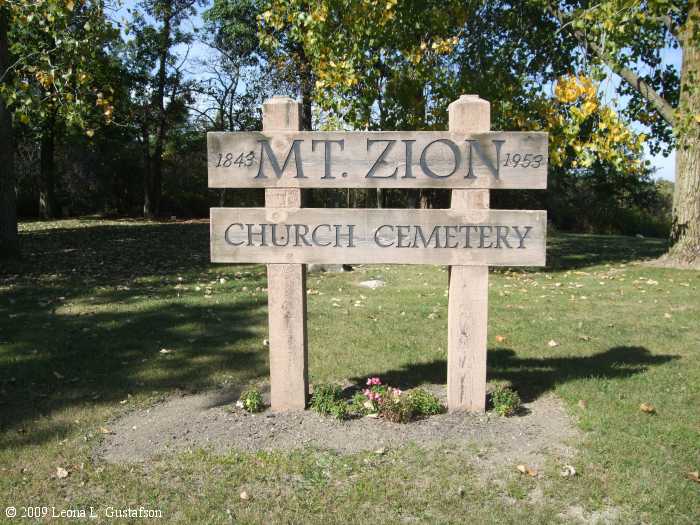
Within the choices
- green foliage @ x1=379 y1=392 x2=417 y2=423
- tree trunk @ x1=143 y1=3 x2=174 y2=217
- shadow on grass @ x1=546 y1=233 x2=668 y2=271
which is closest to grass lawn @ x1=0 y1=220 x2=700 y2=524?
green foliage @ x1=379 y1=392 x2=417 y2=423

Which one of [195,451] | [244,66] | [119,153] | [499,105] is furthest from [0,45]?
[119,153]

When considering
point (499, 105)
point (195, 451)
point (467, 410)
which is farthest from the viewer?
point (499, 105)

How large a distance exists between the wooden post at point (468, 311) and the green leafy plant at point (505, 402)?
0.37 ft

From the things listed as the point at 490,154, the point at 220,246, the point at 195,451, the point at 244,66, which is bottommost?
the point at 195,451

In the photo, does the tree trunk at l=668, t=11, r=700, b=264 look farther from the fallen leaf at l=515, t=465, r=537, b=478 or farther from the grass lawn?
the fallen leaf at l=515, t=465, r=537, b=478

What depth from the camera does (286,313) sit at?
4559 millimetres

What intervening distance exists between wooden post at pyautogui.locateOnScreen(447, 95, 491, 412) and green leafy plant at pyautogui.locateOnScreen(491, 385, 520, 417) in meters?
0.11

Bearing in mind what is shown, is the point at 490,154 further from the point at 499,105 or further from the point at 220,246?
the point at 499,105

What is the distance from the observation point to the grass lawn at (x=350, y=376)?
3.46 metres

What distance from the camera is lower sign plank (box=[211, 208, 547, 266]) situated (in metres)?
4.38

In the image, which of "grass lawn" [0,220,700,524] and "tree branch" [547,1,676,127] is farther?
"tree branch" [547,1,676,127]

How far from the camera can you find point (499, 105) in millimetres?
11148

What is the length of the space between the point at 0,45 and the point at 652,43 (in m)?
13.1

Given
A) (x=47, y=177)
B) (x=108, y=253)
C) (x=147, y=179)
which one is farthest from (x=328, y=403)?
(x=147, y=179)
